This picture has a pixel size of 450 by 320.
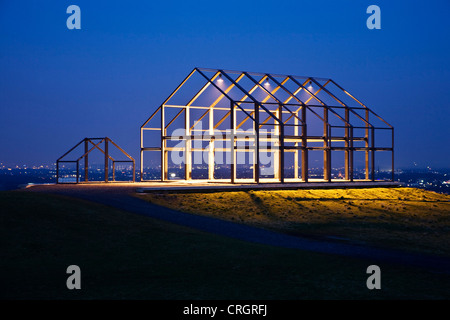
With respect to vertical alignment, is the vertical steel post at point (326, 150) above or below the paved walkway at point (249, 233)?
above

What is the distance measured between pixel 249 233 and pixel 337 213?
22.0 feet

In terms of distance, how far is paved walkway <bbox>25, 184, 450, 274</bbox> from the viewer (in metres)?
11.6

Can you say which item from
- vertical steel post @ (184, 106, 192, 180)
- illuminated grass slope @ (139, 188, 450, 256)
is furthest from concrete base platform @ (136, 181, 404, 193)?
vertical steel post @ (184, 106, 192, 180)

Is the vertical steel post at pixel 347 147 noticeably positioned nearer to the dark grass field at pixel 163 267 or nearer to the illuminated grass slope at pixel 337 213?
the illuminated grass slope at pixel 337 213

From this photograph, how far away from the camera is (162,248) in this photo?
11.7 metres

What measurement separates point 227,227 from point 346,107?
702 inches

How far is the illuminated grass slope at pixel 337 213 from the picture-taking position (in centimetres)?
1596

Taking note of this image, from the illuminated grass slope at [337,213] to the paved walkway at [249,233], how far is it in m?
1.11

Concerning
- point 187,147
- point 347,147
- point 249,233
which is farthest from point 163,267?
point 347,147

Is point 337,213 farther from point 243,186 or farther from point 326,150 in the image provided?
point 326,150

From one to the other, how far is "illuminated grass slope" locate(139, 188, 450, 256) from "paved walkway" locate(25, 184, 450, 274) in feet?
3.64

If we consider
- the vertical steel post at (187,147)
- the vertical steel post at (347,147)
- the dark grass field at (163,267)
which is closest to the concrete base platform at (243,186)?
the vertical steel post at (347,147)
